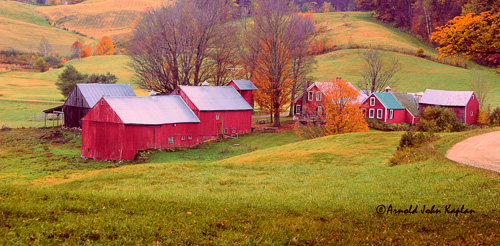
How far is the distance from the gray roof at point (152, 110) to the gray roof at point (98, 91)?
1314 cm

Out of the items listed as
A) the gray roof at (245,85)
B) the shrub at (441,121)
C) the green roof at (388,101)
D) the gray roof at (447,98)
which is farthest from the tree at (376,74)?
the gray roof at (245,85)

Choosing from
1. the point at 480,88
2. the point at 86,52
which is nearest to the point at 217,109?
the point at 480,88

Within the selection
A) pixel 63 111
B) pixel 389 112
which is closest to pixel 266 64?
pixel 389 112

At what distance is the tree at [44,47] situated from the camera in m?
145

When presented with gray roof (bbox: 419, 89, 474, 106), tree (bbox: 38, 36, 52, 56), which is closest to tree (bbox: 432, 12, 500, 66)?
gray roof (bbox: 419, 89, 474, 106)

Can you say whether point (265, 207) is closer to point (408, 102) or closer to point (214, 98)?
point (214, 98)

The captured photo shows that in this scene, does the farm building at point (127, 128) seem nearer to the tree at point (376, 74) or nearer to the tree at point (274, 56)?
the tree at point (274, 56)

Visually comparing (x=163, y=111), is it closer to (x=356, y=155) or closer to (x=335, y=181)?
(x=356, y=155)

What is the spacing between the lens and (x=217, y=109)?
4816 cm

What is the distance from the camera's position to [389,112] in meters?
60.5

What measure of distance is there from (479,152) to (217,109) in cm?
3270

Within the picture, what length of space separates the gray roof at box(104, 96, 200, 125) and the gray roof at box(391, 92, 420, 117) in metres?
34.1

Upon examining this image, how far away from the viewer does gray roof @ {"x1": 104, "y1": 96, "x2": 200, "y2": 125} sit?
38.2 meters

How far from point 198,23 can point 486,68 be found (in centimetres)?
7475
